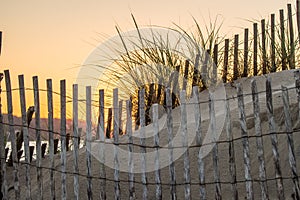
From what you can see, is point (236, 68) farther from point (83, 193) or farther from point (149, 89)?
point (83, 193)

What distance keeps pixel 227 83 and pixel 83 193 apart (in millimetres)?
2340

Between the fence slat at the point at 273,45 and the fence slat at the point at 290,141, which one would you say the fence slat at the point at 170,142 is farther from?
the fence slat at the point at 273,45

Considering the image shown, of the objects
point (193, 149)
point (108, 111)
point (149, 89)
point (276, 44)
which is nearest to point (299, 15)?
point (276, 44)

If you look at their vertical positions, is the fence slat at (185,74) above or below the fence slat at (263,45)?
below

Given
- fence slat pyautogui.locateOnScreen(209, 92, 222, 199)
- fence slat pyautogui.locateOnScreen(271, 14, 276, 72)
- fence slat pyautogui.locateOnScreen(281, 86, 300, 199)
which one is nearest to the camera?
fence slat pyautogui.locateOnScreen(281, 86, 300, 199)

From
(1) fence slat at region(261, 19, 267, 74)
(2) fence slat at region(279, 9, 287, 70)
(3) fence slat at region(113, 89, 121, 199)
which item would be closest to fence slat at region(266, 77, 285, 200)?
(3) fence slat at region(113, 89, 121, 199)

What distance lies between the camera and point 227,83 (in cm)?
605

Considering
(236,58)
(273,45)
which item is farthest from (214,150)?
(273,45)

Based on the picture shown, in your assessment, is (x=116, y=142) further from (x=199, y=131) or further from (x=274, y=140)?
(x=274, y=140)

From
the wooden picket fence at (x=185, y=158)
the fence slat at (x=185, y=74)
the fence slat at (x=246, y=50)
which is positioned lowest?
the wooden picket fence at (x=185, y=158)

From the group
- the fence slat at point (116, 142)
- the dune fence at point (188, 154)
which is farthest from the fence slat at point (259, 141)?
the fence slat at point (116, 142)

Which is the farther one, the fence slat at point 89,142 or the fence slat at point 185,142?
the fence slat at point 89,142

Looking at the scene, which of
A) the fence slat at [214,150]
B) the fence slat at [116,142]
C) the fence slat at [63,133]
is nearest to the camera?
the fence slat at [214,150]

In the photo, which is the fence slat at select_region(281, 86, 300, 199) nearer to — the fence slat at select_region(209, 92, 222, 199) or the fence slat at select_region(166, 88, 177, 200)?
the fence slat at select_region(209, 92, 222, 199)
